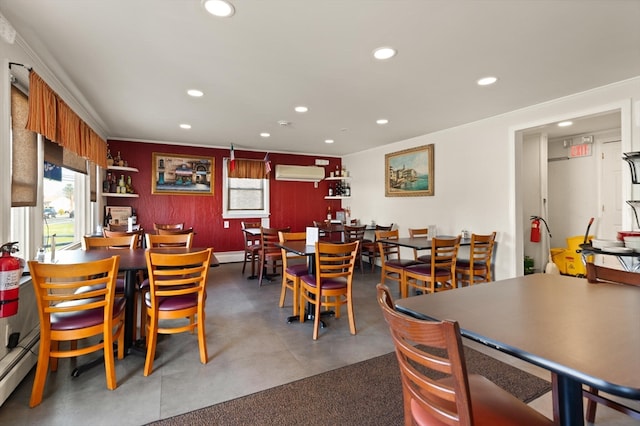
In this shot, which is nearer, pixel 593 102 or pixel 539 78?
pixel 539 78

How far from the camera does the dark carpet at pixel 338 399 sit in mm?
1853

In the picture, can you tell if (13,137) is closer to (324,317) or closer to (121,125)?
(121,125)

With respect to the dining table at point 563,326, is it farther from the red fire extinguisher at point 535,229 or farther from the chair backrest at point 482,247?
the red fire extinguisher at point 535,229

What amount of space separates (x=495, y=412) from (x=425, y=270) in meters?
2.74

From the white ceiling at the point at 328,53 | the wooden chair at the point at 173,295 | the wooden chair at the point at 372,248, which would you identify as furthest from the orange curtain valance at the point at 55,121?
the wooden chair at the point at 372,248

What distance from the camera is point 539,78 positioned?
10.1ft

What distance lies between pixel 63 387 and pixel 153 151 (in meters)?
4.96

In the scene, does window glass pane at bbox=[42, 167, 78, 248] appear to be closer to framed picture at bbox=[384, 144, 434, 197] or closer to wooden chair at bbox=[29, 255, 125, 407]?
wooden chair at bbox=[29, 255, 125, 407]

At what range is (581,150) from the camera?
552cm

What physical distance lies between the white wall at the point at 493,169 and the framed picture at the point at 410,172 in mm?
126

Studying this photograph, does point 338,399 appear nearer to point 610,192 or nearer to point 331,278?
point 331,278

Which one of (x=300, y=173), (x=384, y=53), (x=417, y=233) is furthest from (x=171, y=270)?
(x=300, y=173)

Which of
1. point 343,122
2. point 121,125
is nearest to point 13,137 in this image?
point 121,125

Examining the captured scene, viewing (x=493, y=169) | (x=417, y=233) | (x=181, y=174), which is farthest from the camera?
(x=181, y=174)
